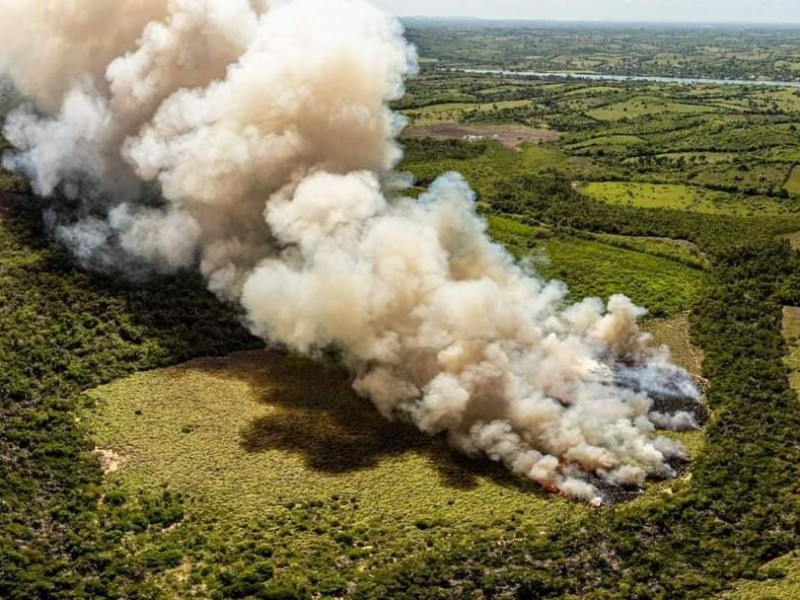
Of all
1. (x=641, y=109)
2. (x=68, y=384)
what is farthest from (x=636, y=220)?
(x=641, y=109)

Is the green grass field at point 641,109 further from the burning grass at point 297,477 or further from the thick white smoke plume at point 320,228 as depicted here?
the burning grass at point 297,477

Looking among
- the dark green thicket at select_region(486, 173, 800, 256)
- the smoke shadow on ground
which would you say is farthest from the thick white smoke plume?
the dark green thicket at select_region(486, 173, 800, 256)

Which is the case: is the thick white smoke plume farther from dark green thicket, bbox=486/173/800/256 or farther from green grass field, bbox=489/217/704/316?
dark green thicket, bbox=486/173/800/256

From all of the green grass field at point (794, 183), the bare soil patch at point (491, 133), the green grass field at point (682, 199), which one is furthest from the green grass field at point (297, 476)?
the bare soil patch at point (491, 133)

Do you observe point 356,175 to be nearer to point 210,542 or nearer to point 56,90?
point 210,542

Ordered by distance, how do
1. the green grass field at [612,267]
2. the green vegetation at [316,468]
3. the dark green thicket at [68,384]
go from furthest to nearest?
the green grass field at [612,267] → the dark green thicket at [68,384] → the green vegetation at [316,468]

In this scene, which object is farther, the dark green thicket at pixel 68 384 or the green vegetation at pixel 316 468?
the dark green thicket at pixel 68 384

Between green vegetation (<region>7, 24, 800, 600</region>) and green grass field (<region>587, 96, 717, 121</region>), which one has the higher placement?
green grass field (<region>587, 96, 717, 121</region>)
